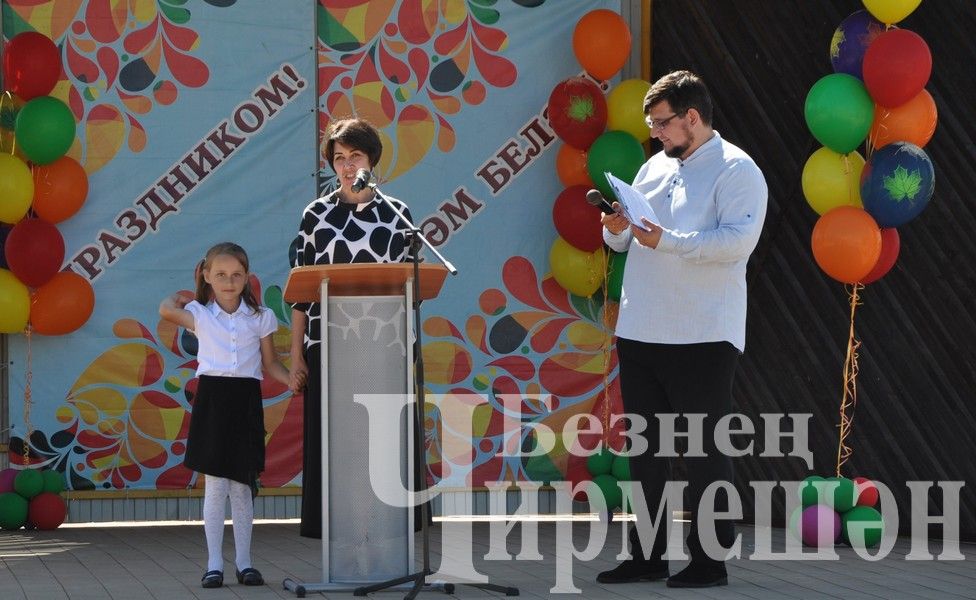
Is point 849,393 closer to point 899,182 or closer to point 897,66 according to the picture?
point 899,182

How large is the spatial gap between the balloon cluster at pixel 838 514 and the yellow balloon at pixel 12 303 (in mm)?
3644

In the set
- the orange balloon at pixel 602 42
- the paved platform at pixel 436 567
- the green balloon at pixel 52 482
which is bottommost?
the paved platform at pixel 436 567

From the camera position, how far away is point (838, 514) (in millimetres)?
5836

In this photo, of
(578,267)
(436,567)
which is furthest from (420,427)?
(578,267)

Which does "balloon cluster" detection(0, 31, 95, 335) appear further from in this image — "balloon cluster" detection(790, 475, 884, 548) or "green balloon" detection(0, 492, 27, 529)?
"balloon cluster" detection(790, 475, 884, 548)

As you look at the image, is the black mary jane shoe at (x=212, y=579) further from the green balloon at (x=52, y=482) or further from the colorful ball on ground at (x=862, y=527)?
the colorful ball on ground at (x=862, y=527)

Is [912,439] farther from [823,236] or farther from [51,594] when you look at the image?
[51,594]

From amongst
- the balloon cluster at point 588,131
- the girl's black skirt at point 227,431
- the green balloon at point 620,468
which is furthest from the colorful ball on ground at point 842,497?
the girl's black skirt at point 227,431

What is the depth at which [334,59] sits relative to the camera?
720cm

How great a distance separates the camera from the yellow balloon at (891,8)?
5.64 meters

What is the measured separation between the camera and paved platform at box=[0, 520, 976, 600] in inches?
179

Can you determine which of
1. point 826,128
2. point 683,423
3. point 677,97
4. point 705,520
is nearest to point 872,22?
point 826,128

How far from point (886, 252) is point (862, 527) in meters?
1.15

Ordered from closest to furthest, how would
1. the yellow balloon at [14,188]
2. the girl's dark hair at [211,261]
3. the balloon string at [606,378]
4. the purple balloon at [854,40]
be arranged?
the girl's dark hair at [211,261] → the purple balloon at [854,40] → the yellow balloon at [14,188] → the balloon string at [606,378]
